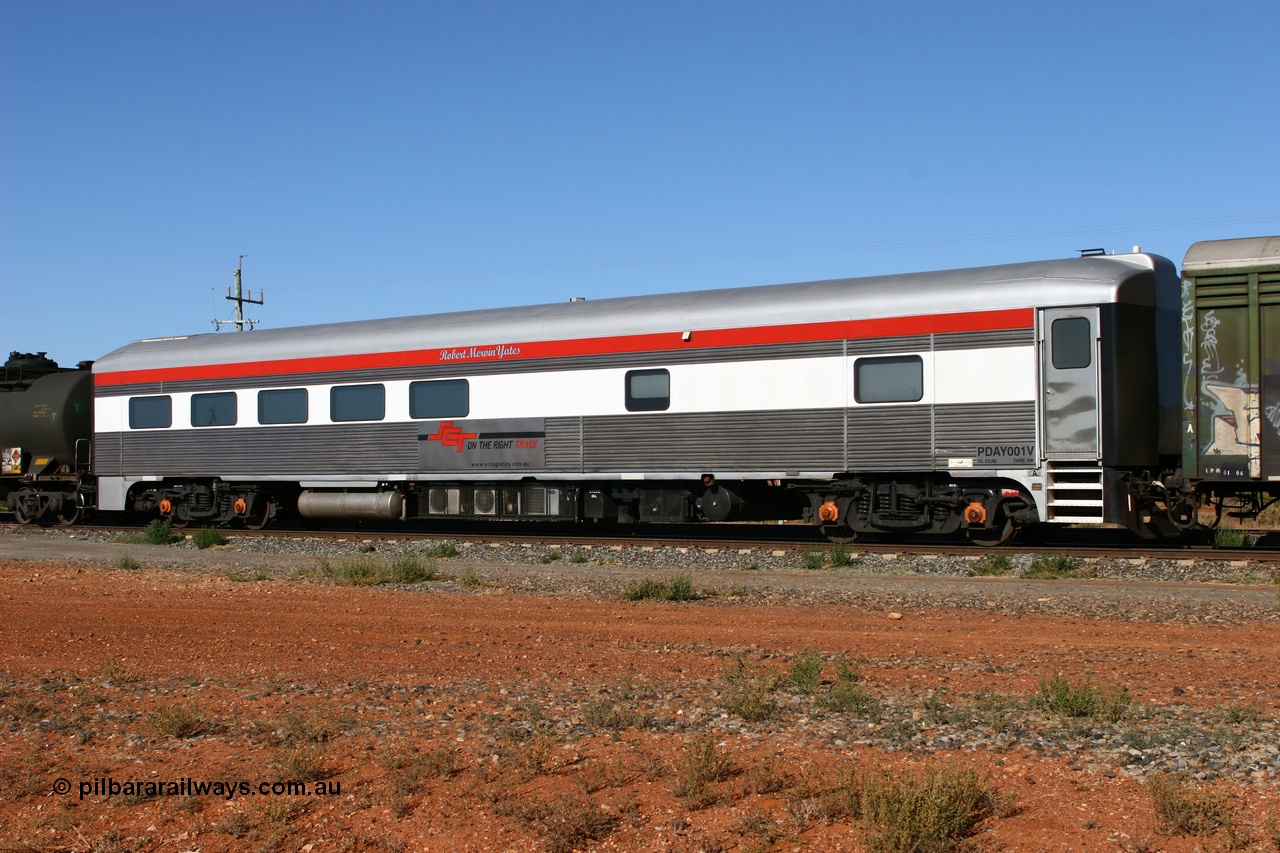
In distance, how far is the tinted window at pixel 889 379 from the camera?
51.2ft

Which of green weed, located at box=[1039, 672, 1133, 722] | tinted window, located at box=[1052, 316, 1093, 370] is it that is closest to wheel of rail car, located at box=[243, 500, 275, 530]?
tinted window, located at box=[1052, 316, 1093, 370]

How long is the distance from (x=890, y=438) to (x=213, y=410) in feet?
42.7

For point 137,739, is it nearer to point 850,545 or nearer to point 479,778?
point 479,778

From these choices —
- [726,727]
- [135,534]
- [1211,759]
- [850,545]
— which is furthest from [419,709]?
[135,534]

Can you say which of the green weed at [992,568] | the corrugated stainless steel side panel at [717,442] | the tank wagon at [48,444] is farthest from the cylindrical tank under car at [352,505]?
the green weed at [992,568]

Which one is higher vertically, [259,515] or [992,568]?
[259,515]

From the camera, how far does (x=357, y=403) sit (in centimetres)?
2008

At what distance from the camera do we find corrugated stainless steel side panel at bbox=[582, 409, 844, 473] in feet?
53.4

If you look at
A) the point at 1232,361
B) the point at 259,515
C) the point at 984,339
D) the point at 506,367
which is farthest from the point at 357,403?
the point at 1232,361

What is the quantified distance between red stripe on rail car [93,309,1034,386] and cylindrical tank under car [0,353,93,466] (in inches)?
75.4

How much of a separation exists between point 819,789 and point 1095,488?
10389 millimetres

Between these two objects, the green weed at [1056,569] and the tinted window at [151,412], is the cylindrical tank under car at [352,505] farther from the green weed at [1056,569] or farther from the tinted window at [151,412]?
the green weed at [1056,569]

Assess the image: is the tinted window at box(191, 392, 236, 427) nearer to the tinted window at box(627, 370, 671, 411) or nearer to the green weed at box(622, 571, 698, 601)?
the tinted window at box(627, 370, 671, 411)

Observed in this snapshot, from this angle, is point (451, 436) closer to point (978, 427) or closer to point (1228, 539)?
point (978, 427)
